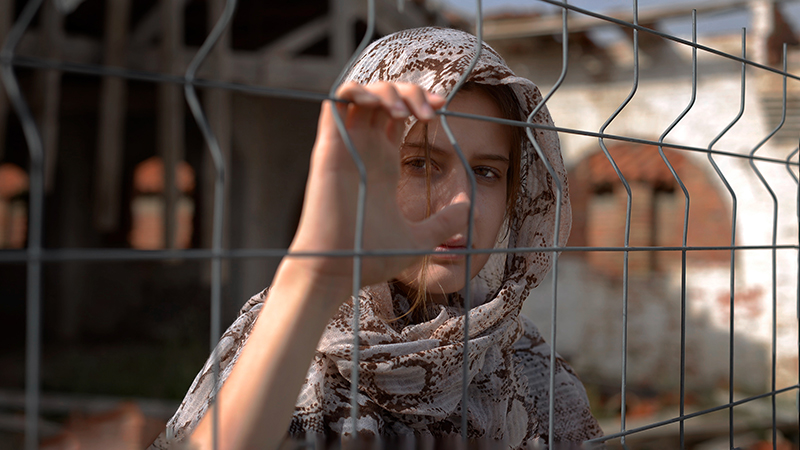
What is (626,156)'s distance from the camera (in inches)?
267

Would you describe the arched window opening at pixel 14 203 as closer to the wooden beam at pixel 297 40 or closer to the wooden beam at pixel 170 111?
the wooden beam at pixel 170 111

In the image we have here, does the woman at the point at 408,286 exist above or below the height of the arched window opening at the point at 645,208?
below

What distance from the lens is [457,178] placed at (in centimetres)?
113

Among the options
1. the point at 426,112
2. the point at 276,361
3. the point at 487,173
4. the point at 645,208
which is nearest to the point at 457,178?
the point at 487,173

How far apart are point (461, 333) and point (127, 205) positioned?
9.16 m

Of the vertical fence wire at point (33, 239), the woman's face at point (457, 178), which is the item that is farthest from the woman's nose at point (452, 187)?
the vertical fence wire at point (33, 239)

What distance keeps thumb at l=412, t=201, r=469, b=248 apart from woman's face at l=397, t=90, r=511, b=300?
0.23m

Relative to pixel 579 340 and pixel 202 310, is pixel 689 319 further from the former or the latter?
pixel 202 310

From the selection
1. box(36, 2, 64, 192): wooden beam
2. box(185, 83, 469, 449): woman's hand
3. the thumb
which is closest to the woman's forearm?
box(185, 83, 469, 449): woman's hand

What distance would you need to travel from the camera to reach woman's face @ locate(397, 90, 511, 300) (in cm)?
114

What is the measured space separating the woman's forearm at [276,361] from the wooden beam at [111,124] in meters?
4.10

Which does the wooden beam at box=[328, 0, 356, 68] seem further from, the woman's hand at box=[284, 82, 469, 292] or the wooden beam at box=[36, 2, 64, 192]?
the woman's hand at box=[284, 82, 469, 292]

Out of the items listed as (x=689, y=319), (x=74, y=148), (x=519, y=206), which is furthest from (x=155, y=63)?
(x=689, y=319)

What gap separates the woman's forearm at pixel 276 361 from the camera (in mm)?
743
